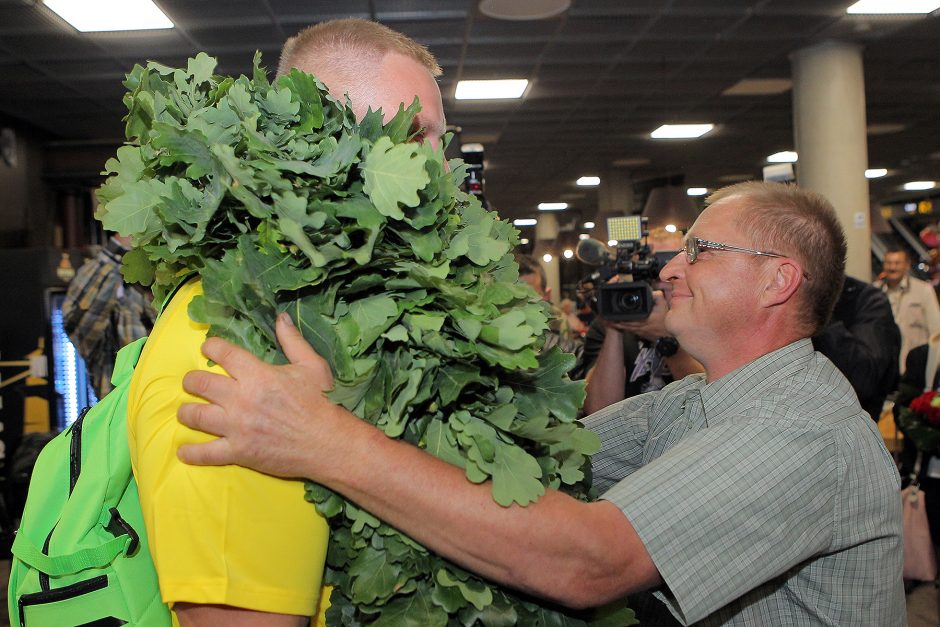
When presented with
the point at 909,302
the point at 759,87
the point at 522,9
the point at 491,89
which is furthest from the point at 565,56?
the point at 909,302

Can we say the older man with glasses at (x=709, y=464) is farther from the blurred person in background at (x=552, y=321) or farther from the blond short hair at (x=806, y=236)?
the blurred person in background at (x=552, y=321)

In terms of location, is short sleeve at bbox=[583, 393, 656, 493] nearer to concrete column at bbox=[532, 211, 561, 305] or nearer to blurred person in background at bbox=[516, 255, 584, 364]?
blurred person in background at bbox=[516, 255, 584, 364]

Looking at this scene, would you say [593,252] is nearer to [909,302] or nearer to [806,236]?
[806,236]

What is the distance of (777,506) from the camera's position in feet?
4.54

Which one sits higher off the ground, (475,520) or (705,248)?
(705,248)

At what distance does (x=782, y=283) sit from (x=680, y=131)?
1079 centimetres

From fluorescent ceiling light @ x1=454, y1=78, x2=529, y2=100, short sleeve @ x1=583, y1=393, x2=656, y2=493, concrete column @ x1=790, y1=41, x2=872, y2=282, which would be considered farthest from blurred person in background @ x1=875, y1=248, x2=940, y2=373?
short sleeve @ x1=583, y1=393, x2=656, y2=493

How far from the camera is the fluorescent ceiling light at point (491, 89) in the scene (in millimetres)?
8750

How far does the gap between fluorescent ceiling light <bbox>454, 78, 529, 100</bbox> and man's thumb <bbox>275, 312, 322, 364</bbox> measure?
7.96m

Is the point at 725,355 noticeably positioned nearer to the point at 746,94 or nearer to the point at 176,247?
the point at 176,247

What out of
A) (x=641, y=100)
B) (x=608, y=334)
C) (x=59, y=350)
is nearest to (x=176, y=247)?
(x=608, y=334)

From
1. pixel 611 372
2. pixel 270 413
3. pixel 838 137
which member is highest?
pixel 838 137

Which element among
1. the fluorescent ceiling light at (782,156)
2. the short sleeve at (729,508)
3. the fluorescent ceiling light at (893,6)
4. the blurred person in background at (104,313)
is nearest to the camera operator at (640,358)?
the short sleeve at (729,508)

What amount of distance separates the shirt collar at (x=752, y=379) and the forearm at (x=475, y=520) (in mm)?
633
